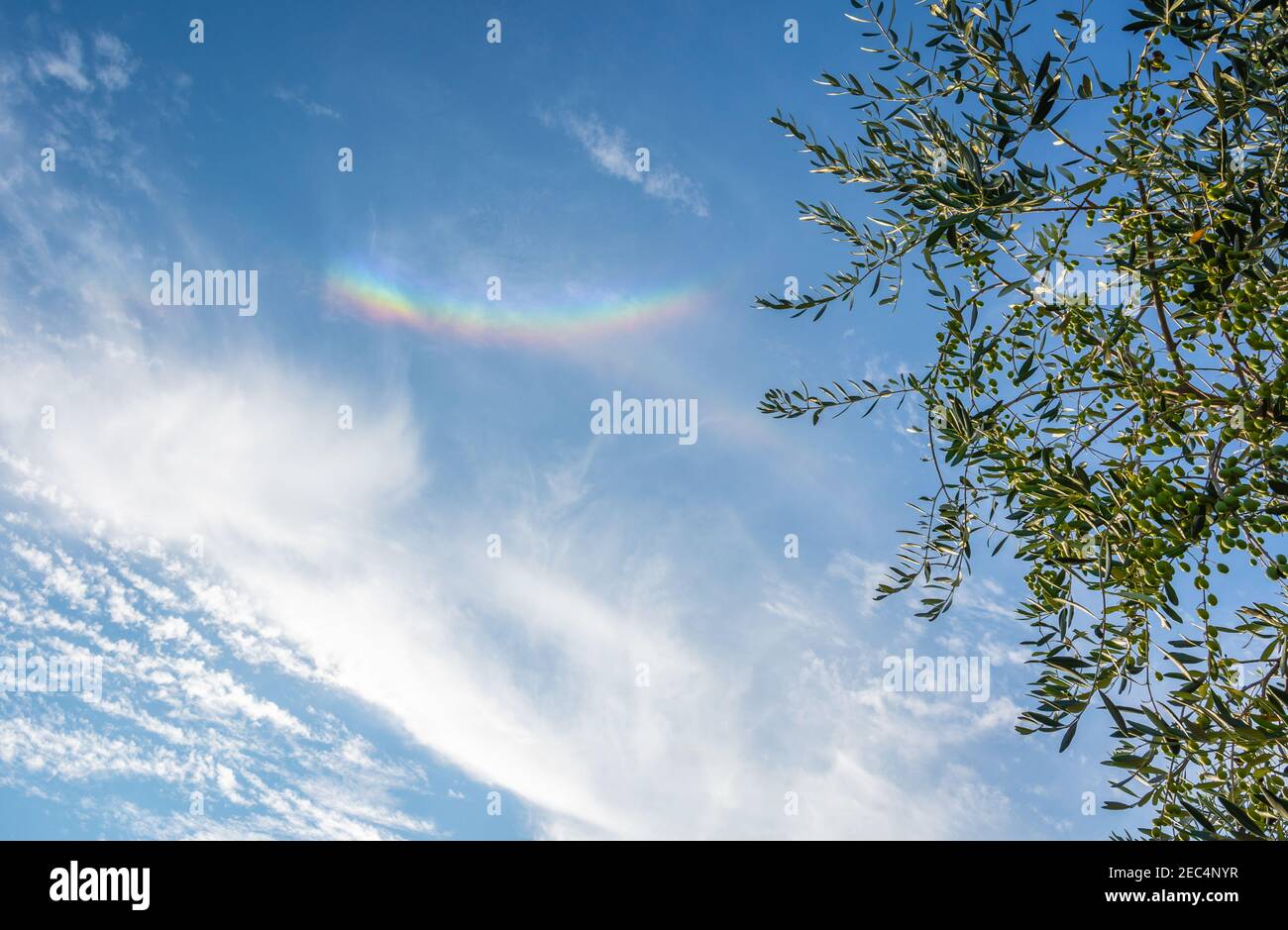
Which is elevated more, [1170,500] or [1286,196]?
[1286,196]

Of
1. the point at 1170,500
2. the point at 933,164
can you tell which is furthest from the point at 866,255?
the point at 1170,500
